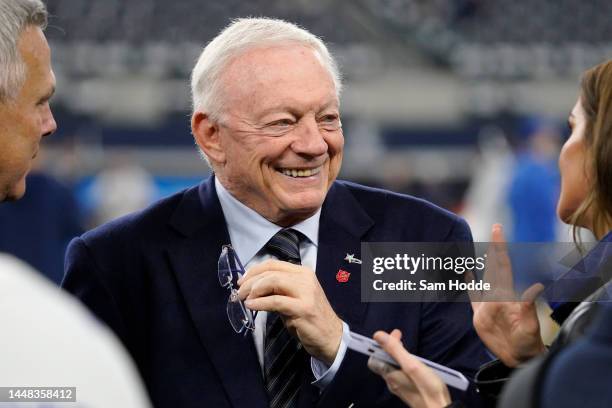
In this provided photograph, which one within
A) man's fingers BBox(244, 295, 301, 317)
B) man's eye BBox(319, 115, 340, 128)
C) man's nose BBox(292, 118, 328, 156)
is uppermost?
man's eye BBox(319, 115, 340, 128)

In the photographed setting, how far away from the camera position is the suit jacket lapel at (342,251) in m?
2.44

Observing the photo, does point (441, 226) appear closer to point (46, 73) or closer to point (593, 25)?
point (46, 73)

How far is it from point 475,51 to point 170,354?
2092 centimetres

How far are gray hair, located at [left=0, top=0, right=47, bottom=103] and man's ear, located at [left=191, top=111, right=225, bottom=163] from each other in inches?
18.5

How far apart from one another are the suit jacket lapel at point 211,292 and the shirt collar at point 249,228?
2cm

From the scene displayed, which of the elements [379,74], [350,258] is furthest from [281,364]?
[379,74]

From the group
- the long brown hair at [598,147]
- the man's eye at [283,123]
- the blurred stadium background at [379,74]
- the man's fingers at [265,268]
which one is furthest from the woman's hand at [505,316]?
the blurred stadium background at [379,74]

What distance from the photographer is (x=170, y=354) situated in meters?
2.41

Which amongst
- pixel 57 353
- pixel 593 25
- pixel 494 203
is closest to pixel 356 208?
pixel 57 353

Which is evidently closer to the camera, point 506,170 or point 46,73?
point 46,73

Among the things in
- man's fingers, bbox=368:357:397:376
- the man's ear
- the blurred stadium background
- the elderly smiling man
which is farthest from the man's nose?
the blurred stadium background

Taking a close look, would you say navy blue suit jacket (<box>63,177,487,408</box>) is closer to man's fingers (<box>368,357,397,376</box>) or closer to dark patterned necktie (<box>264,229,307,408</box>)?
dark patterned necktie (<box>264,229,307,408</box>)

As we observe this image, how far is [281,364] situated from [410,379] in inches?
16.9

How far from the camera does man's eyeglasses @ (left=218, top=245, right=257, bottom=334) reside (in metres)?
2.31
